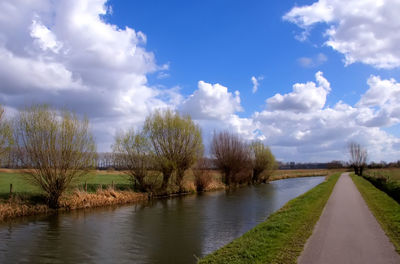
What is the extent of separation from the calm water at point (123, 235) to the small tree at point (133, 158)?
26.9ft

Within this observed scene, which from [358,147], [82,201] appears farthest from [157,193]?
[358,147]

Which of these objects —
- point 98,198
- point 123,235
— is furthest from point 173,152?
point 123,235

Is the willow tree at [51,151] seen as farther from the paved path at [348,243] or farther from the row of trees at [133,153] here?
the paved path at [348,243]

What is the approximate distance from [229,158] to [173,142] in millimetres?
14421

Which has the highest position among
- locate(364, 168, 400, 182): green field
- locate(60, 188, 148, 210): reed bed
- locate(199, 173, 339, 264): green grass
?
locate(364, 168, 400, 182): green field

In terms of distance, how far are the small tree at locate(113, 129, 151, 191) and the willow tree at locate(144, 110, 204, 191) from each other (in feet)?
7.64

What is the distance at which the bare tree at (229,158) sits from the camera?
46.0 meters

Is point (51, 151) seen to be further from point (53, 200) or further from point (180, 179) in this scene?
point (180, 179)

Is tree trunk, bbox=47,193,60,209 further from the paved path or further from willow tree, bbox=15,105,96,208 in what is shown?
the paved path

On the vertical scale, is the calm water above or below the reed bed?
below

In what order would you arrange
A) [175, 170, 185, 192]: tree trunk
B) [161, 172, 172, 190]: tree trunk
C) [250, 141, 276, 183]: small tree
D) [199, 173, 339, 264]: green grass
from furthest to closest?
1. [250, 141, 276, 183]: small tree
2. [175, 170, 185, 192]: tree trunk
3. [161, 172, 172, 190]: tree trunk
4. [199, 173, 339, 264]: green grass

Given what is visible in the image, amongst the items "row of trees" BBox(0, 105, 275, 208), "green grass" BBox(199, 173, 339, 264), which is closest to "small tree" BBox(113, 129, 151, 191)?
"row of trees" BBox(0, 105, 275, 208)

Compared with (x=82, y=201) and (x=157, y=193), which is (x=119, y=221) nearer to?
(x=82, y=201)

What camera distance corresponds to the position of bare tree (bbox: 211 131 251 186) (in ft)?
151
